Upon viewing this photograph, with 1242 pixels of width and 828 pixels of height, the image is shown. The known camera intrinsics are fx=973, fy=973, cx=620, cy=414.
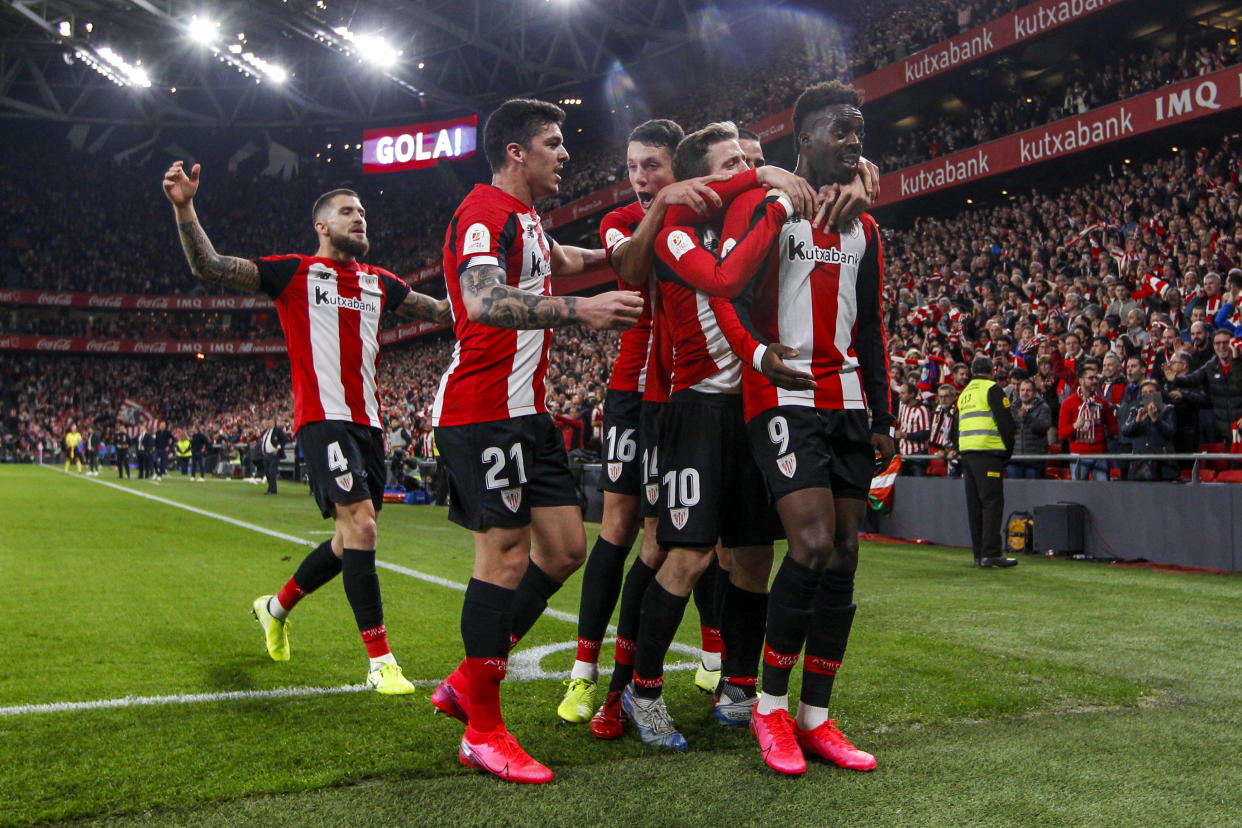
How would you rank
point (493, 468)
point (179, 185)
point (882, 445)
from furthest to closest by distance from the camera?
point (179, 185)
point (882, 445)
point (493, 468)

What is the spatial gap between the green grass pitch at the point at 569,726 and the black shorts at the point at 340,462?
804 millimetres

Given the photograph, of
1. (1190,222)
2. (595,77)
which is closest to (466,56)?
(595,77)

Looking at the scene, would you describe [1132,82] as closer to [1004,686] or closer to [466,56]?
[1004,686]

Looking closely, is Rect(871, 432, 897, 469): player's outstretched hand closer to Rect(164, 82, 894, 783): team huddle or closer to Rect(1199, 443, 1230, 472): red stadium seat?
Rect(164, 82, 894, 783): team huddle

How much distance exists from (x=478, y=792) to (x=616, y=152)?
37.2 metres

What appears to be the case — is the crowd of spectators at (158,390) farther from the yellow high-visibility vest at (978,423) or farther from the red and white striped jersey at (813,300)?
the red and white striped jersey at (813,300)

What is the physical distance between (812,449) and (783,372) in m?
0.28

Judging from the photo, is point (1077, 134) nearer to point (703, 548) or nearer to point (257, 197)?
point (703, 548)

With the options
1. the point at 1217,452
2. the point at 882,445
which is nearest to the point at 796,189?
the point at 882,445

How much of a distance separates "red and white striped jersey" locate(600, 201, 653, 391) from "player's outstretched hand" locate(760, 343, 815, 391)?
809 millimetres

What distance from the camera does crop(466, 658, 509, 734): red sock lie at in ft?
10.0

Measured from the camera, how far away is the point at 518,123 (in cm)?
333

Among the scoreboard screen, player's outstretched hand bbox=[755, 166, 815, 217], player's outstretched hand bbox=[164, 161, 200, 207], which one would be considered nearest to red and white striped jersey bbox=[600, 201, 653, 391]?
player's outstretched hand bbox=[755, 166, 815, 217]

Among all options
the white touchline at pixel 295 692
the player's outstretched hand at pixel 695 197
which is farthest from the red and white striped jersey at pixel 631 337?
the white touchline at pixel 295 692
